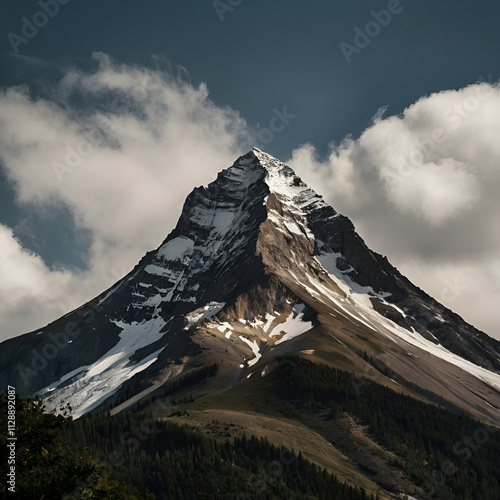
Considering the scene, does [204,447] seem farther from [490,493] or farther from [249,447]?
[490,493]

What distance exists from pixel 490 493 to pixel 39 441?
165134mm

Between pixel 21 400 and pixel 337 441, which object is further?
pixel 337 441

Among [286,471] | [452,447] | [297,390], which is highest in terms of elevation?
[297,390]

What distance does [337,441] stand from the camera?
557 ft

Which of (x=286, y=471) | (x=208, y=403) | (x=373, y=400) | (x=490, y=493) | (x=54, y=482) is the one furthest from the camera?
(x=373, y=400)

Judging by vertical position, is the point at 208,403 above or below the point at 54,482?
above

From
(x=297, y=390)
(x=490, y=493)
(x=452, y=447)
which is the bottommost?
(x=490, y=493)

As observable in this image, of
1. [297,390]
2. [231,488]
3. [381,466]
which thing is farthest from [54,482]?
[297,390]

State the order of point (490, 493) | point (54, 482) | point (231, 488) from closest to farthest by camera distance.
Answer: point (54, 482), point (231, 488), point (490, 493)

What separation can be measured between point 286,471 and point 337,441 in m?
34.9

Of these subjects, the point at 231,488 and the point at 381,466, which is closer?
the point at 231,488

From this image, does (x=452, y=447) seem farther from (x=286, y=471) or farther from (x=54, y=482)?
(x=54, y=482)

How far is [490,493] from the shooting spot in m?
168

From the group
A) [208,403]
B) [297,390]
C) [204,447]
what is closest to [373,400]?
[297,390]
